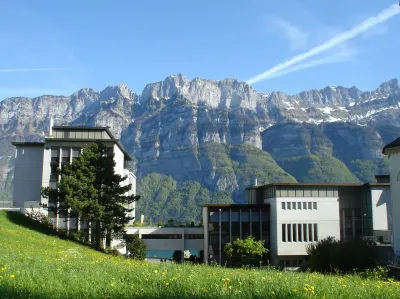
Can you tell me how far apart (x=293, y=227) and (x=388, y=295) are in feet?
193

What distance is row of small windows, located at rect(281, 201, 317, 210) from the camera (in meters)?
69.6

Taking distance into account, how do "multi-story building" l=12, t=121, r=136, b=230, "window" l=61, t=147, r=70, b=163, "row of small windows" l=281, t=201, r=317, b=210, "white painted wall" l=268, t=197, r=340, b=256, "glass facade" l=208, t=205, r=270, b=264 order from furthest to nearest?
"glass facade" l=208, t=205, r=270, b=264
"row of small windows" l=281, t=201, r=317, b=210
"white painted wall" l=268, t=197, r=340, b=256
"window" l=61, t=147, r=70, b=163
"multi-story building" l=12, t=121, r=136, b=230

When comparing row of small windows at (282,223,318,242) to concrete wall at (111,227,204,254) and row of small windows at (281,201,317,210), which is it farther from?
concrete wall at (111,227,204,254)

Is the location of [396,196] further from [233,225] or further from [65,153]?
[65,153]

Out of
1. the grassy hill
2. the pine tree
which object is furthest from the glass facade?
the grassy hill

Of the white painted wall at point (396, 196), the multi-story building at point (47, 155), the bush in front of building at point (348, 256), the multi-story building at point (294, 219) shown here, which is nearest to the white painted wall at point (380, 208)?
the multi-story building at point (294, 219)

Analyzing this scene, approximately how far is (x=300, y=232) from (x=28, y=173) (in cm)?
4083

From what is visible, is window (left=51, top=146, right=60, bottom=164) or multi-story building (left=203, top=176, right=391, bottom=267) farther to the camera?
multi-story building (left=203, top=176, right=391, bottom=267)

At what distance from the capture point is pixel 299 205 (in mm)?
70250

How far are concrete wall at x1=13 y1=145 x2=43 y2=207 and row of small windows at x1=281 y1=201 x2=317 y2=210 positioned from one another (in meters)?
35.8

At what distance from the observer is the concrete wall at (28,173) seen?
65312mm

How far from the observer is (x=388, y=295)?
12.0 m

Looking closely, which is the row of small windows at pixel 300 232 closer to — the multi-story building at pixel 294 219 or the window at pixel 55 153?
the multi-story building at pixel 294 219

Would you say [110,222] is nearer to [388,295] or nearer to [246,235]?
[246,235]
